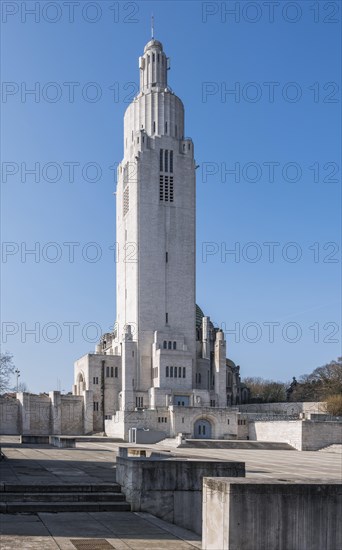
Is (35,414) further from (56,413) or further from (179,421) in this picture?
(179,421)

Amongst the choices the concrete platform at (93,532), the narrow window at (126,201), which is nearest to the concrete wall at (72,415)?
the narrow window at (126,201)

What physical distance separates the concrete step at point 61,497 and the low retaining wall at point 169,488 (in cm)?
33

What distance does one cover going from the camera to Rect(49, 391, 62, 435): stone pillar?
248ft

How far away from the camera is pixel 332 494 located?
940cm

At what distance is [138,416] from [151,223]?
2391 cm

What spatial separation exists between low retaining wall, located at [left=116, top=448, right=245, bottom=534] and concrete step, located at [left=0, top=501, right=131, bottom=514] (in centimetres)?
33

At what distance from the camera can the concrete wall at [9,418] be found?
7506 centimetres

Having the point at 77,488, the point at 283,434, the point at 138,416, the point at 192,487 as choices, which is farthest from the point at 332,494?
the point at 138,416

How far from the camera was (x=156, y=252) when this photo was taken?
3221 inches

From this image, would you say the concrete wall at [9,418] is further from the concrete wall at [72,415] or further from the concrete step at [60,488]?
the concrete step at [60,488]

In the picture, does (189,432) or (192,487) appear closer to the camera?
(192,487)

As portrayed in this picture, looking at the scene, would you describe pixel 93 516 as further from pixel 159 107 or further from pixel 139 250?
pixel 159 107

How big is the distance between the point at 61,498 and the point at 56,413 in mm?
64264

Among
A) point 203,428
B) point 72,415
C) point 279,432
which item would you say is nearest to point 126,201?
point 72,415
